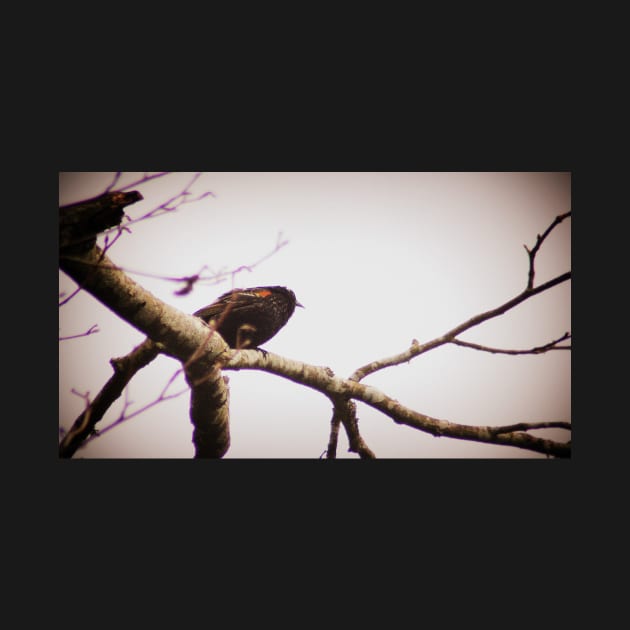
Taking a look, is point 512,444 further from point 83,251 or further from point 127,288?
point 83,251

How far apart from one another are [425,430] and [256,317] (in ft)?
3.54

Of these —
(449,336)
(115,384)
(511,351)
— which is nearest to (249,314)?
(115,384)

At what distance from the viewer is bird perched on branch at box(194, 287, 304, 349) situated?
2547 millimetres

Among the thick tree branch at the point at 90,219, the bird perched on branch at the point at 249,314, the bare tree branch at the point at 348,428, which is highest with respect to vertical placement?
the thick tree branch at the point at 90,219

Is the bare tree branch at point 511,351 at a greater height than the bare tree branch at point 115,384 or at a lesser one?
greater

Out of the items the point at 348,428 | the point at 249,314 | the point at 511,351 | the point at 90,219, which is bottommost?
the point at 348,428

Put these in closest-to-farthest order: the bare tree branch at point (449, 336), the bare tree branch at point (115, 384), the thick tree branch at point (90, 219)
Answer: the thick tree branch at point (90, 219), the bare tree branch at point (115, 384), the bare tree branch at point (449, 336)

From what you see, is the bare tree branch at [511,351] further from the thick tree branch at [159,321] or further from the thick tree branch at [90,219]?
the thick tree branch at [90,219]

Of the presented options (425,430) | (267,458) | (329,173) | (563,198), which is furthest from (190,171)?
(563,198)

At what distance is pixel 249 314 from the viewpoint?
2.63 meters

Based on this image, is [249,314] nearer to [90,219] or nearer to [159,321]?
[159,321]

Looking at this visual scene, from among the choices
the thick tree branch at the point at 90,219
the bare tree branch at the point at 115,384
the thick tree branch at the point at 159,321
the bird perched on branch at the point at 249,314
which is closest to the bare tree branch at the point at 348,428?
the bird perched on branch at the point at 249,314

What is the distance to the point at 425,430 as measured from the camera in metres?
2.58

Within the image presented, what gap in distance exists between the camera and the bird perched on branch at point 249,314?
2547mm
